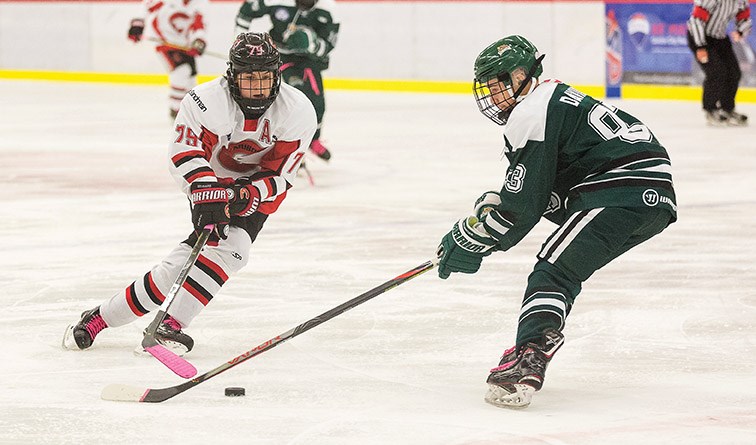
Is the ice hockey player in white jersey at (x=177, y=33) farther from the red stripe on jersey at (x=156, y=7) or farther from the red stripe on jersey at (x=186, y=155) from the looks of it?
the red stripe on jersey at (x=186, y=155)

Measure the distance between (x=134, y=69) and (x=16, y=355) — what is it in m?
12.5

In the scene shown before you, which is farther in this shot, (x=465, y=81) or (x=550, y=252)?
(x=465, y=81)

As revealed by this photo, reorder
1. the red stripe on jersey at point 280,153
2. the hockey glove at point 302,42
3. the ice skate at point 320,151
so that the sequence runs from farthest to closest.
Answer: the ice skate at point 320,151, the hockey glove at point 302,42, the red stripe on jersey at point 280,153

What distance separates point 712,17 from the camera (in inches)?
401

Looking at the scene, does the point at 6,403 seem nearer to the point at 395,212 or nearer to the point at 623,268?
the point at 623,268

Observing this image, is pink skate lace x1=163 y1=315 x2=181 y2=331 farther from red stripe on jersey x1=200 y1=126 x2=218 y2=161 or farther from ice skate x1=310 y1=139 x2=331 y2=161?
ice skate x1=310 y1=139 x2=331 y2=161

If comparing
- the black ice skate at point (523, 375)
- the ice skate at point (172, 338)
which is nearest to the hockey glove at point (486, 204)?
the black ice skate at point (523, 375)

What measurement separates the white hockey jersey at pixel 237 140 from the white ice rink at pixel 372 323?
0.47 metres

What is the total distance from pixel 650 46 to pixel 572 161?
9.38 meters

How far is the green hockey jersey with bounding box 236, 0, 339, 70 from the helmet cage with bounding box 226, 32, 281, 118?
4.23 metres

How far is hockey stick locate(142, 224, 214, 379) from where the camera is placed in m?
3.44

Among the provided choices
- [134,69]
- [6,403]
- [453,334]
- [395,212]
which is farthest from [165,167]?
[134,69]

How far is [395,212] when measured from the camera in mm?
6582

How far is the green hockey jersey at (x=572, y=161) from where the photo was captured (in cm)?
318
